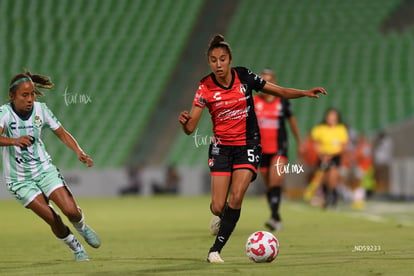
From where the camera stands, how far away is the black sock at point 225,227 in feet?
26.3

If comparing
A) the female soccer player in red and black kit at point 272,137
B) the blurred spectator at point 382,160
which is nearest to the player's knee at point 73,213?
the female soccer player in red and black kit at point 272,137

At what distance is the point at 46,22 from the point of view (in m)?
29.4

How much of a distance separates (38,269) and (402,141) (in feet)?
50.3

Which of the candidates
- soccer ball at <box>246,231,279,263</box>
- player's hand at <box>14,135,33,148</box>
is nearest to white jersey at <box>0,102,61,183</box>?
player's hand at <box>14,135,33,148</box>

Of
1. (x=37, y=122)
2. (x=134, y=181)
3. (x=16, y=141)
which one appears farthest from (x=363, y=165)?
(x=16, y=141)

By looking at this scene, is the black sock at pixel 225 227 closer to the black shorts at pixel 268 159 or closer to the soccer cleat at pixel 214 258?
the soccer cleat at pixel 214 258

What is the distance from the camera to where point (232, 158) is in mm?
8367

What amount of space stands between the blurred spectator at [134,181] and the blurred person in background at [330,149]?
9.10 metres

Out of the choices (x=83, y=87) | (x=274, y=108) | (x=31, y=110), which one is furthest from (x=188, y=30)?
(x=31, y=110)

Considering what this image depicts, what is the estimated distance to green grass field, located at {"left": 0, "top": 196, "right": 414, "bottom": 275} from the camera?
739cm

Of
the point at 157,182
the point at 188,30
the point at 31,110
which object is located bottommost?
the point at 157,182

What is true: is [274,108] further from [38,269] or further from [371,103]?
[371,103]

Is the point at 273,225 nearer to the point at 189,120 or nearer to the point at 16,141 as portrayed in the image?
the point at 189,120

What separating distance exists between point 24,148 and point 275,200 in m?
4.92
